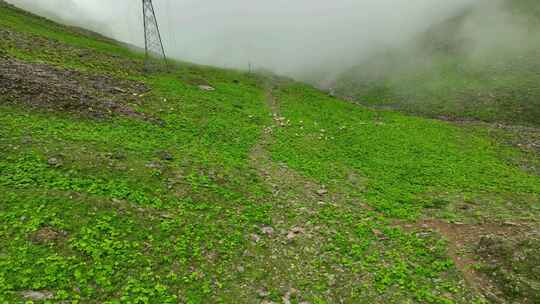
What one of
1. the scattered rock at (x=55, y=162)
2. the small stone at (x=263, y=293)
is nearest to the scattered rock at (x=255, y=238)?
Answer: the small stone at (x=263, y=293)

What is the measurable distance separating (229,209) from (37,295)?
9.39m

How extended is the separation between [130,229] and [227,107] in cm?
2832

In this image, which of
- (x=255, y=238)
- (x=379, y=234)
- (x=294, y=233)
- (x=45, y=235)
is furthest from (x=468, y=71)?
(x=45, y=235)

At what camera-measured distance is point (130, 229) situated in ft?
45.7

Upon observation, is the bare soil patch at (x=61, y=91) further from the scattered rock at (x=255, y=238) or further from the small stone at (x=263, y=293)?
the small stone at (x=263, y=293)

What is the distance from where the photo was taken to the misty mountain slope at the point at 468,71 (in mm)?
56750

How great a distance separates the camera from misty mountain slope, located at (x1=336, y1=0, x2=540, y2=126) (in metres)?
56.8

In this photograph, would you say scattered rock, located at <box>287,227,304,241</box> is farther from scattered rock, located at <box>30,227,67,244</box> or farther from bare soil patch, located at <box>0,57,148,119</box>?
bare soil patch, located at <box>0,57,148,119</box>

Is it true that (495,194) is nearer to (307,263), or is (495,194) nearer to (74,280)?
(307,263)

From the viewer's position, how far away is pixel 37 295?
33.1ft

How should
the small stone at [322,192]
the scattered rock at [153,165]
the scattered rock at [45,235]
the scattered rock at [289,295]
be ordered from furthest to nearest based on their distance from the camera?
1. the small stone at [322,192]
2. the scattered rock at [153,165]
3. the scattered rock at [45,235]
4. the scattered rock at [289,295]

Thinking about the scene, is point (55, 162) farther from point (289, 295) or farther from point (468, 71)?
point (468, 71)

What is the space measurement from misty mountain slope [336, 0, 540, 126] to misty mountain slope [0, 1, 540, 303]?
2707 cm

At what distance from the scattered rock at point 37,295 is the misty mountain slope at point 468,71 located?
61.3 metres
